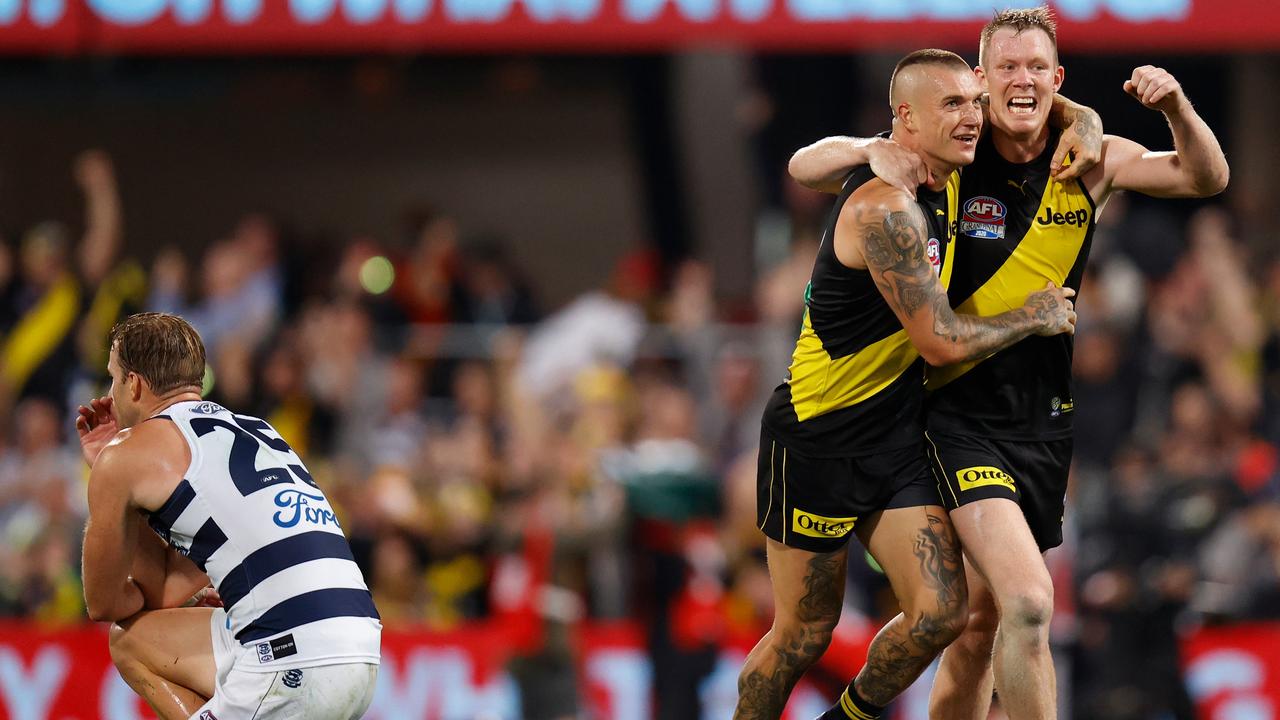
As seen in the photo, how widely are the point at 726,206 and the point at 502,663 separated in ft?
20.7

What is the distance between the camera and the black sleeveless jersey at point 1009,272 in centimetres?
686

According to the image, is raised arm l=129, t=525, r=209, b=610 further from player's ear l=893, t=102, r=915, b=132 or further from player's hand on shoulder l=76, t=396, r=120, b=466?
player's ear l=893, t=102, r=915, b=132

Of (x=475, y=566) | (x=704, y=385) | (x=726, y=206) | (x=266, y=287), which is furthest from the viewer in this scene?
(x=726, y=206)

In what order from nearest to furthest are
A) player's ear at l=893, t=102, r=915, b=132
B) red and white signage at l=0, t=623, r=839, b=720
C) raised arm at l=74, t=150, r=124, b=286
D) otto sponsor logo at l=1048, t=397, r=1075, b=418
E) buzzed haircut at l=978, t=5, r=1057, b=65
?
player's ear at l=893, t=102, r=915, b=132, buzzed haircut at l=978, t=5, r=1057, b=65, otto sponsor logo at l=1048, t=397, r=1075, b=418, red and white signage at l=0, t=623, r=839, b=720, raised arm at l=74, t=150, r=124, b=286

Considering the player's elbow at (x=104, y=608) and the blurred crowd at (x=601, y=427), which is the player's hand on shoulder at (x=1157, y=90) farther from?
the blurred crowd at (x=601, y=427)

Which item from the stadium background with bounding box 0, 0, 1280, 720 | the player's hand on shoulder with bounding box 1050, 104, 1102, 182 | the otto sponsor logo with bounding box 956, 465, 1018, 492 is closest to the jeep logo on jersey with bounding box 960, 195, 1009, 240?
the player's hand on shoulder with bounding box 1050, 104, 1102, 182

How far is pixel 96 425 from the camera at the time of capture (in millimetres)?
7184

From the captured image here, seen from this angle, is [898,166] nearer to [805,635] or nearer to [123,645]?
[805,635]

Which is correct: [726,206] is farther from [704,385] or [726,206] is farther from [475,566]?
[475,566]

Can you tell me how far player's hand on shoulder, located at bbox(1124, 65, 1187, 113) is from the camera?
654 centimetres

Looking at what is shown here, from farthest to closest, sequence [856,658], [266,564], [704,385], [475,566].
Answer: [704,385], [475,566], [856,658], [266,564]

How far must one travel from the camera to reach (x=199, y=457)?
6.36 m

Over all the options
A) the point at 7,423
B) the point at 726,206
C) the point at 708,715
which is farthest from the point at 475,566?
the point at 726,206

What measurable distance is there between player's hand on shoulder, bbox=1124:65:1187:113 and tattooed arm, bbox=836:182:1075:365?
0.88 m
